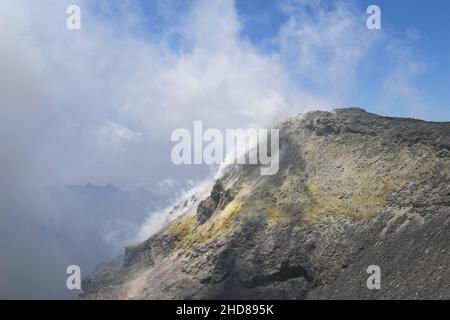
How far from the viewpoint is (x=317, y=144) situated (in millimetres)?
76812

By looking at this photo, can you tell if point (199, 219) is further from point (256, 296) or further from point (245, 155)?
point (256, 296)

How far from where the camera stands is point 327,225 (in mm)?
62594

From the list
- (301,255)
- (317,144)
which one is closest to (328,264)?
(301,255)

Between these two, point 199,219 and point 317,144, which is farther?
point 199,219

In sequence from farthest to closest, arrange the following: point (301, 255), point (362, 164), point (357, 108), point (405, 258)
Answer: point (357, 108) < point (362, 164) < point (301, 255) < point (405, 258)

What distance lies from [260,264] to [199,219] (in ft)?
70.0

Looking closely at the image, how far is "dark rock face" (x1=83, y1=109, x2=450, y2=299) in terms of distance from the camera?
5369 centimetres

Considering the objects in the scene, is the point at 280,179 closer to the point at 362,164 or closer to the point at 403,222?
the point at 362,164

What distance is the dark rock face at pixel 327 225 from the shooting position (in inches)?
2114

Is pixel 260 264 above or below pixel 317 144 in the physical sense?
below
